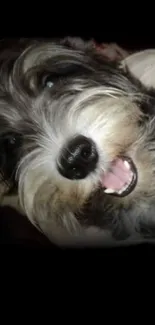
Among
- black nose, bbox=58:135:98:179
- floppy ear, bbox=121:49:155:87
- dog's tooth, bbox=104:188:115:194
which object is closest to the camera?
black nose, bbox=58:135:98:179

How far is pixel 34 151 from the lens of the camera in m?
2.57

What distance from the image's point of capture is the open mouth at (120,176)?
251 centimetres

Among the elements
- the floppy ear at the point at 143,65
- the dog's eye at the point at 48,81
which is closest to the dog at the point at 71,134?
the dog's eye at the point at 48,81

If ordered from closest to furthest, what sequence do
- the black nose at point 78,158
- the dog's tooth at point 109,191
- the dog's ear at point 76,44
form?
the black nose at point 78,158
the dog's tooth at point 109,191
the dog's ear at point 76,44

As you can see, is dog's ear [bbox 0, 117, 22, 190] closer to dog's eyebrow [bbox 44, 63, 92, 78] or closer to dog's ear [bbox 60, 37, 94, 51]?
dog's eyebrow [bbox 44, 63, 92, 78]

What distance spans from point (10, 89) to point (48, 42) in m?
0.33

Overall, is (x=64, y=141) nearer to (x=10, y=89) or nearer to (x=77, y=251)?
(x=10, y=89)

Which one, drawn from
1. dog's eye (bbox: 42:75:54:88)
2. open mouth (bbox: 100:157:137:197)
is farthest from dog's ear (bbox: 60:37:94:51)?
open mouth (bbox: 100:157:137:197)

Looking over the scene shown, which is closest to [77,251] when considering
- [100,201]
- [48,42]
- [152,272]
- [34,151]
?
[152,272]

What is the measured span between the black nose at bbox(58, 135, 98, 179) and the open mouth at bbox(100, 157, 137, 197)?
10cm

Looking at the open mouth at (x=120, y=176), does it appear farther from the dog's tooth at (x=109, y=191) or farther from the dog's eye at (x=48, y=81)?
the dog's eye at (x=48, y=81)

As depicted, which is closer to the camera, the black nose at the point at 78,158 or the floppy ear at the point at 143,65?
the black nose at the point at 78,158

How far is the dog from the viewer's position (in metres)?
2.46

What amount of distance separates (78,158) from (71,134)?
0.11 meters
